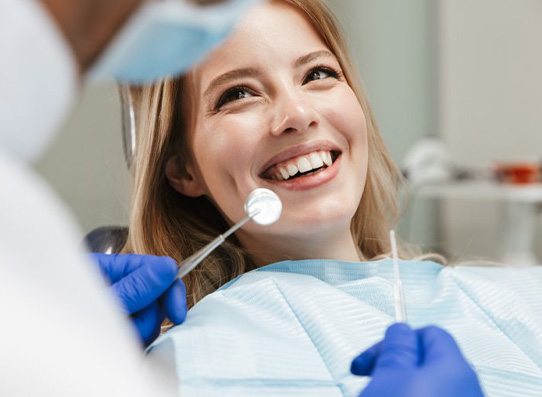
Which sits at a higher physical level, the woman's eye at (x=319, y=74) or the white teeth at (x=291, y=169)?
the woman's eye at (x=319, y=74)

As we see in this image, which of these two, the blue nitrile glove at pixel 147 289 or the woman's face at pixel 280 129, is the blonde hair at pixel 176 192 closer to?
the woman's face at pixel 280 129

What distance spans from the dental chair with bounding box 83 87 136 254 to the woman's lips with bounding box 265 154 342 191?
1.03 feet

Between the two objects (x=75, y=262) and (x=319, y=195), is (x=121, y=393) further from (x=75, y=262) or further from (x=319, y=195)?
(x=319, y=195)

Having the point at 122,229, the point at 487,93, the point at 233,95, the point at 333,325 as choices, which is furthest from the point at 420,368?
the point at 487,93

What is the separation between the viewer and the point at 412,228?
3.50m

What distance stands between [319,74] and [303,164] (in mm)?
196

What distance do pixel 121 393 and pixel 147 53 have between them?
11.0 inches

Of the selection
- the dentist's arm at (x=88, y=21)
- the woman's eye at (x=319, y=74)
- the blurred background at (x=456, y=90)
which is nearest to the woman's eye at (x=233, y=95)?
the woman's eye at (x=319, y=74)

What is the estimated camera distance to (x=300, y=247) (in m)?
1.24

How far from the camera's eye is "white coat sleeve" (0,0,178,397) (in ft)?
1.46

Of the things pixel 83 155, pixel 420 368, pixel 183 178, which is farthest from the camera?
pixel 83 155

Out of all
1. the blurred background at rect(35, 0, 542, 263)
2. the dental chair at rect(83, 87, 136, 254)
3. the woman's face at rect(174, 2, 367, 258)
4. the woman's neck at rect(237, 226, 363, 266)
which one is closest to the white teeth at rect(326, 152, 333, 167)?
the woman's face at rect(174, 2, 367, 258)

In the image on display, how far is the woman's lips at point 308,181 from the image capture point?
1.17 meters

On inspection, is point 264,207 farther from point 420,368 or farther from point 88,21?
point 88,21
